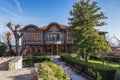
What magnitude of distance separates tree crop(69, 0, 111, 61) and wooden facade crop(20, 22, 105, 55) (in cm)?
1389

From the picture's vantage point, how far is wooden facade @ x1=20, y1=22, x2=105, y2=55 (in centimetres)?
4153

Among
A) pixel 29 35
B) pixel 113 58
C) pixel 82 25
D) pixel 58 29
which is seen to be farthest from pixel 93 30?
pixel 29 35

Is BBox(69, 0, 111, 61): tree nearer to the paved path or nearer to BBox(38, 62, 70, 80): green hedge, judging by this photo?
the paved path

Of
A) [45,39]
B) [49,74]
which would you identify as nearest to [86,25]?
[45,39]

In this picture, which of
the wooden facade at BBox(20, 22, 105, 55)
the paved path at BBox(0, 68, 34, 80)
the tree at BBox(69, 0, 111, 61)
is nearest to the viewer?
the paved path at BBox(0, 68, 34, 80)

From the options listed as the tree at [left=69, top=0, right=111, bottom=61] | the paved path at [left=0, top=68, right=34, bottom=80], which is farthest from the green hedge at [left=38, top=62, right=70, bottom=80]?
the tree at [left=69, top=0, right=111, bottom=61]

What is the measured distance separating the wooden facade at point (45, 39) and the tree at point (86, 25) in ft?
45.6

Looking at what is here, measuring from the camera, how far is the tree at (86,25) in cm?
2581

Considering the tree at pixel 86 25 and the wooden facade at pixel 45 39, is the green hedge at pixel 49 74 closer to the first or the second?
the tree at pixel 86 25

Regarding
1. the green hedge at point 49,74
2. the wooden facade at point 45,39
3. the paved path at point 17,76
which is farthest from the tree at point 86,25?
the green hedge at point 49,74

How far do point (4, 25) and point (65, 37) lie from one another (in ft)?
47.4

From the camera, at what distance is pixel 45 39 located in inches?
1668

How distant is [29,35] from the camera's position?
136 ft

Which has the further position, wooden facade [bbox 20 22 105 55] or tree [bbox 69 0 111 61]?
wooden facade [bbox 20 22 105 55]
